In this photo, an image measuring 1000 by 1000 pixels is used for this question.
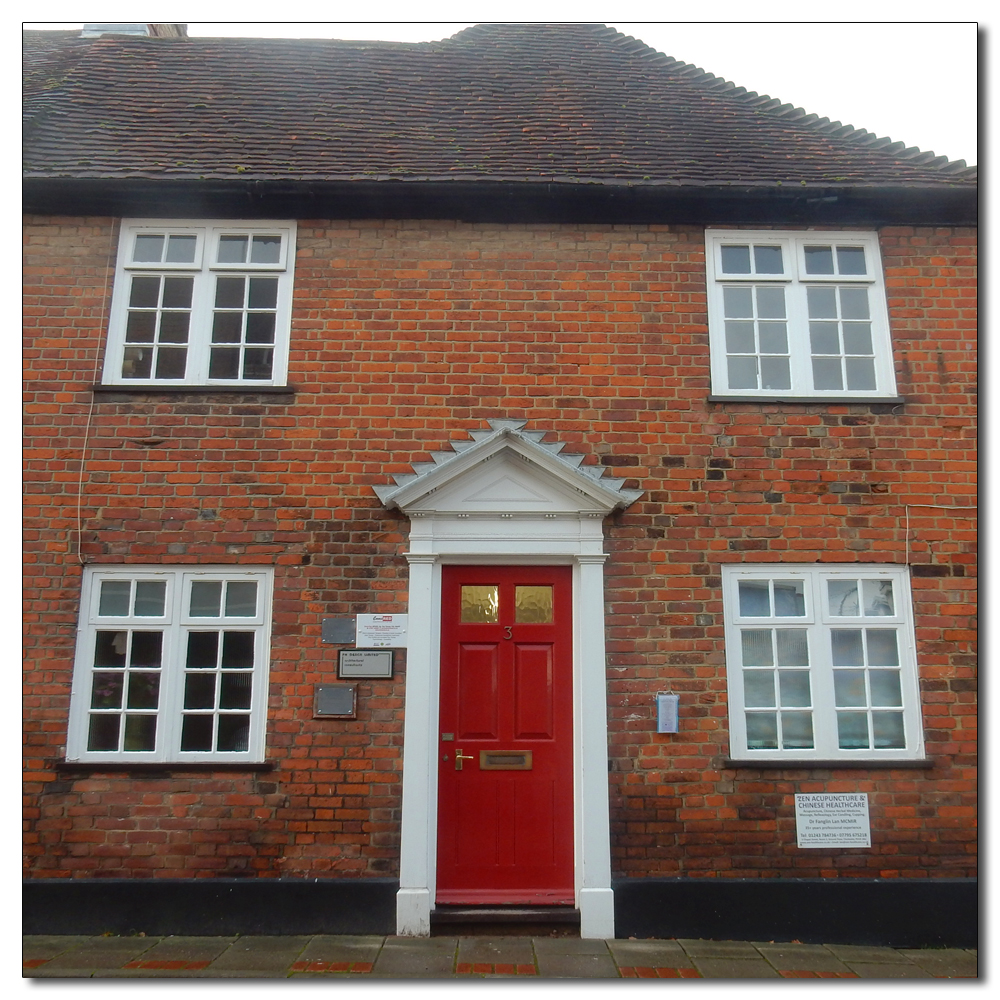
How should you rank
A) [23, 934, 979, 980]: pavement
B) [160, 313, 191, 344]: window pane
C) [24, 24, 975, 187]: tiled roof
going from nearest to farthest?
1. [23, 934, 979, 980]: pavement
2. [160, 313, 191, 344]: window pane
3. [24, 24, 975, 187]: tiled roof

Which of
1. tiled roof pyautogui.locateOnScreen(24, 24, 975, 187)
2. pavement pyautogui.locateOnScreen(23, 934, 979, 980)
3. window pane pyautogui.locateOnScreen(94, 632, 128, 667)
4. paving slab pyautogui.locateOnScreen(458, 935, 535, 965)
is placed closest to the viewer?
pavement pyautogui.locateOnScreen(23, 934, 979, 980)

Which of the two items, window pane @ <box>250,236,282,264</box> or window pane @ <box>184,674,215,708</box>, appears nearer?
window pane @ <box>184,674,215,708</box>

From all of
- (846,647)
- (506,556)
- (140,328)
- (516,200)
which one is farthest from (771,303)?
(140,328)

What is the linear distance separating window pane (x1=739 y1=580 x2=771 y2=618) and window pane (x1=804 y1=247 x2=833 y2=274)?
265cm

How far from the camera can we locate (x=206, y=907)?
507cm

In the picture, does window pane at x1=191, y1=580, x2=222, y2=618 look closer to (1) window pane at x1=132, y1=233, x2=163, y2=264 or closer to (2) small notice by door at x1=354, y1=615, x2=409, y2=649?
(2) small notice by door at x1=354, y1=615, x2=409, y2=649

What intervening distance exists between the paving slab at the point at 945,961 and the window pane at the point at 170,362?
6.74 m

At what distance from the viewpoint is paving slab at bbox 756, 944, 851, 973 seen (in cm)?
470

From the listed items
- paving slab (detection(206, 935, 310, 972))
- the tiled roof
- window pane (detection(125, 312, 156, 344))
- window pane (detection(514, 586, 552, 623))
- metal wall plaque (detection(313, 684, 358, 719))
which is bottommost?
paving slab (detection(206, 935, 310, 972))

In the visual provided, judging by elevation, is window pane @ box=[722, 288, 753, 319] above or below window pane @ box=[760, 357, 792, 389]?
above

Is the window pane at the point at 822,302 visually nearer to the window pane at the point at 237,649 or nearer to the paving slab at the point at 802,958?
the paving slab at the point at 802,958

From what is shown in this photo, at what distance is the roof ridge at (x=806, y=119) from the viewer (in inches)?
251

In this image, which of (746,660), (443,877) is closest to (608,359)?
(746,660)

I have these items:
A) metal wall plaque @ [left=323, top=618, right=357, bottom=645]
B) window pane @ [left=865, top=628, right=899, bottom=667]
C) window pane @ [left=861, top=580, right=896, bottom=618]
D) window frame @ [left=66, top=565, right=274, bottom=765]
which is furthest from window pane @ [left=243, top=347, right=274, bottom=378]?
window pane @ [left=865, top=628, right=899, bottom=667]
